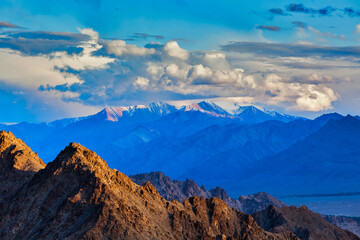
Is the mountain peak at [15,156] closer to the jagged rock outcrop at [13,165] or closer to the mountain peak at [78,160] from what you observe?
the jagged rock outcrop at [13,165]

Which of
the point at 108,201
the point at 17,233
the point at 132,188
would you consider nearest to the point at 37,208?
the point at 17,233

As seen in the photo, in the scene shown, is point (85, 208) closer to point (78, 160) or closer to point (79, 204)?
point (79, 204)

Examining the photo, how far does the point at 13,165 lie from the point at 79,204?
106 feet

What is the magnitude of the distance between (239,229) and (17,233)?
2698 inches

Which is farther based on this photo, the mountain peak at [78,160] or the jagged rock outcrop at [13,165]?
the jagged rock outcrop at [13,165]

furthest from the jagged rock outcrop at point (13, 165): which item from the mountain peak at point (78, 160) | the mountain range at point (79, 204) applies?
the mountain peak at point (78, 160)

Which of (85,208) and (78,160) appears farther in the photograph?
(78,160)

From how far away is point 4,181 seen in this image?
14700cm

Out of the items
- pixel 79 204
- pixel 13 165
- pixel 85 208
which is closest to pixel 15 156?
pixel 13 165

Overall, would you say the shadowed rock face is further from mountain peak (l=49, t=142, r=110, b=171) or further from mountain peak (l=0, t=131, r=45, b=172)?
mountain peak (l=0, t=131, r=45, b=172)

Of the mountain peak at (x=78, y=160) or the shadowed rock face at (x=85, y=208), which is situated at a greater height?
the mountain peak at (x=78, y=160)

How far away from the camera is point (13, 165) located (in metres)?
151

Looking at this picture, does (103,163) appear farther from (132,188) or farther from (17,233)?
(17,233)

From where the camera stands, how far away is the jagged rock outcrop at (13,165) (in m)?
146
